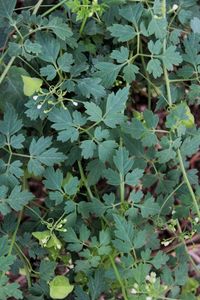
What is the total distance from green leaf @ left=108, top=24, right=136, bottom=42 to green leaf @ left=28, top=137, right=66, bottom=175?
0.33 meters

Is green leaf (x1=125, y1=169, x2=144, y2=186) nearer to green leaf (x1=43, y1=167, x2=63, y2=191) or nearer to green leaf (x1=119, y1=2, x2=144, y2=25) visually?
green leaf (x1=43, y1=167, x2=63, y2=191)

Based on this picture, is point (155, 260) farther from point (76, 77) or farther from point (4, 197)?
point (76, 77)

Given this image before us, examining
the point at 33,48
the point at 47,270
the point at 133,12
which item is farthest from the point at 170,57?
the point at 47,270

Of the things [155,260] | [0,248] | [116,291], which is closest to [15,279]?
[116,291]

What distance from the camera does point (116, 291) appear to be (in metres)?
1.49

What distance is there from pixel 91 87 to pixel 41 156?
231mm

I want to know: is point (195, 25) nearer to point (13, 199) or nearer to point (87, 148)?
point (87, 148)

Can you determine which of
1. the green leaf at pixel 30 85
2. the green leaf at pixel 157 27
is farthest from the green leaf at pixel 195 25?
the green leaf at pixel 30 85

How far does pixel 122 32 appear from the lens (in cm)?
134

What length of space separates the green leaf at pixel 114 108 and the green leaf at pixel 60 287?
0.45 meters

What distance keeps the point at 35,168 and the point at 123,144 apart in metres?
0.26

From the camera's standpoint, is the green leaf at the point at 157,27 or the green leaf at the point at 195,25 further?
the green leaf at the point at 195,25

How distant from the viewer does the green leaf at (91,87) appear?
134 cm

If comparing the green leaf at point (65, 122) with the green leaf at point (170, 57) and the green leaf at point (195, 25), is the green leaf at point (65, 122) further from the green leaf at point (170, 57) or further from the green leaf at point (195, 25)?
the green leaf at point (195, 25)
